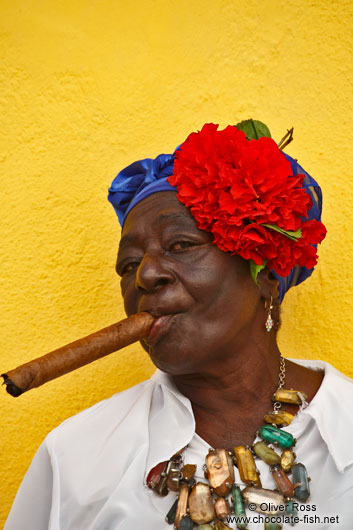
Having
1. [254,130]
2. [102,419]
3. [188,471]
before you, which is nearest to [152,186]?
[254,130]

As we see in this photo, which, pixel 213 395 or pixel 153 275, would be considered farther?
pixel 213 395

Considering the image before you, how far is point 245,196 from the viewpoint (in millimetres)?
1848

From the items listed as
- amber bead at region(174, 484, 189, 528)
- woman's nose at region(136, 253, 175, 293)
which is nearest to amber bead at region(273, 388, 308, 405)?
amber bead at region(174, 484, 189, 528)

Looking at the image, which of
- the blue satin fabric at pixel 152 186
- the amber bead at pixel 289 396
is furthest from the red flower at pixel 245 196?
the amber bead at pixel 289 396

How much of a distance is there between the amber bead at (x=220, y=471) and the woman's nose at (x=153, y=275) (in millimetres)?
527

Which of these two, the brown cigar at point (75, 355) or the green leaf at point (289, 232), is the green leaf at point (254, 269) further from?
the brown cigar at point (75, 355)

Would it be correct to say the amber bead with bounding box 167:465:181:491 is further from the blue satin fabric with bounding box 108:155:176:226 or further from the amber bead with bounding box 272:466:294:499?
the blue satin fabric with bounding box 108:155:176:226

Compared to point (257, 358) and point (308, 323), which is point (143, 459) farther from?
point (308, 323)

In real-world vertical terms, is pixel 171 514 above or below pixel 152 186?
below

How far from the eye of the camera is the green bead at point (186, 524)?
5.71ft

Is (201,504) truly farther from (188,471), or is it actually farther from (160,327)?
(160,327)

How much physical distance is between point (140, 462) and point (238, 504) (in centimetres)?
32

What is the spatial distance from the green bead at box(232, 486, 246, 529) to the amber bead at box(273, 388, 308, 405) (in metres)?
0.31

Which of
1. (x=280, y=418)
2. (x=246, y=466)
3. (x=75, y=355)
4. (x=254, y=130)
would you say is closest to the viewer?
(x=75, y=355)
